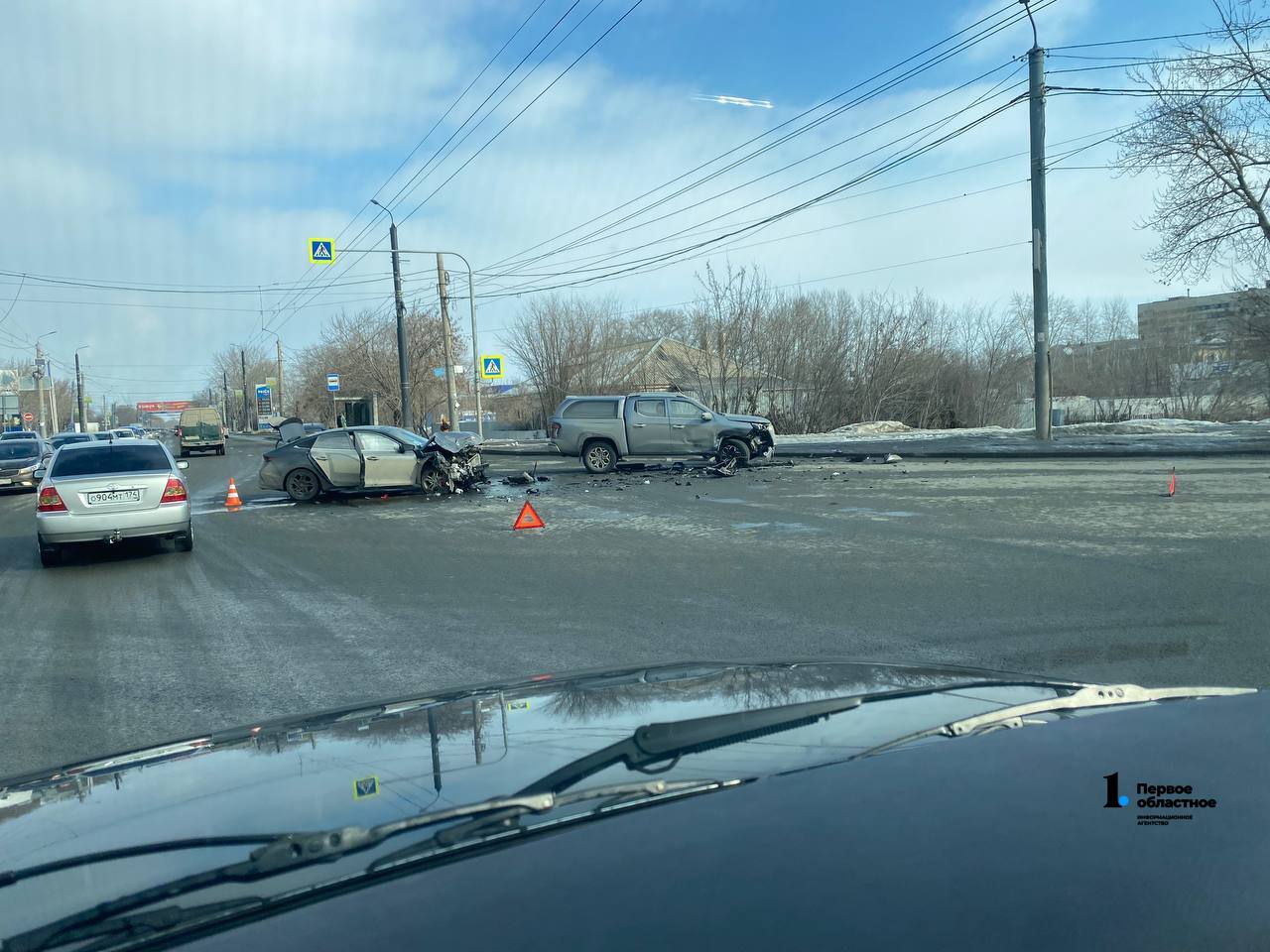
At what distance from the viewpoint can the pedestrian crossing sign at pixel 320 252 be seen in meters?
30.5

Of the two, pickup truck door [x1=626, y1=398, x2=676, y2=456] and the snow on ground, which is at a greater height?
pickup truck door [x1=626, y1=398, x2=676, y2=456]

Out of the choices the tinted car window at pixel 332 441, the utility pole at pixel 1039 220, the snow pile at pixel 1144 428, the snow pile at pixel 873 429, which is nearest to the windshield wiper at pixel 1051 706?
the tinted car window at pixel 332 441

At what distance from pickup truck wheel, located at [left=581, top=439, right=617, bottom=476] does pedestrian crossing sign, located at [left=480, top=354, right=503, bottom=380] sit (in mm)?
13336

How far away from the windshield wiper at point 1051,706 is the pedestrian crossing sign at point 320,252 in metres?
30.7

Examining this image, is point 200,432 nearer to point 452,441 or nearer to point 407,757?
point 452,441

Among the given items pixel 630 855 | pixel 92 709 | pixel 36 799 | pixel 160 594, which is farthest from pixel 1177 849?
pixel 160 594

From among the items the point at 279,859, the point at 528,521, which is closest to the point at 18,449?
the point at 528,521

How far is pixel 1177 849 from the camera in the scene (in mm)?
1798

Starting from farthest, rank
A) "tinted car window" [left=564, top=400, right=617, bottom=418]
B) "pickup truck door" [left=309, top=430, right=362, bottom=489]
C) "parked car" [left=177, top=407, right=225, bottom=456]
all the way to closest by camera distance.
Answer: "parked car" [left=177, top=407, right=225, bottom=456]
"tinted car window" [left=564, top=400, right=617, bottom=418]
"pickup truck door" [left=309, top=430, right=362, bottom=489]

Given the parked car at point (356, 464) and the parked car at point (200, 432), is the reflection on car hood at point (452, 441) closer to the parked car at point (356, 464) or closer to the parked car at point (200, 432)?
the parked car at point (356, 464)

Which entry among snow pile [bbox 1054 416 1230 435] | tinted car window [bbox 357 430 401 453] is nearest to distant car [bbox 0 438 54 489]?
tinted car window [bbox 357 430 401 453]

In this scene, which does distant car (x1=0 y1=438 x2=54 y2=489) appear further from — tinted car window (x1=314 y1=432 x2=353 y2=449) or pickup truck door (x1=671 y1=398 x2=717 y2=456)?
pickup truck door (x1=671 y1=398 x2=717 y2=456)

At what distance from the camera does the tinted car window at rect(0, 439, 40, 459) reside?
92.4ft

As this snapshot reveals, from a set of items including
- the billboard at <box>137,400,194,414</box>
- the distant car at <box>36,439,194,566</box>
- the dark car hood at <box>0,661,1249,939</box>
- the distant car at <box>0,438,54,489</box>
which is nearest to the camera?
the dark car hood at <box>0,661,1249,939</box>
